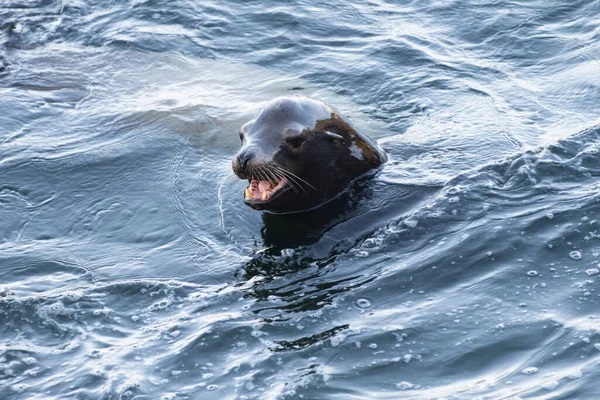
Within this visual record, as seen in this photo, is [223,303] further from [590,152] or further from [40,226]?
[590,152]

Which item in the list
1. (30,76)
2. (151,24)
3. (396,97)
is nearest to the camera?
(396,97)

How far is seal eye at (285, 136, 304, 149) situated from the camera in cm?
730

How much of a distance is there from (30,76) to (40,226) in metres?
3.33

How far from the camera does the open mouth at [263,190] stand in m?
7.15

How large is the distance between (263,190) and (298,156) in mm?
371

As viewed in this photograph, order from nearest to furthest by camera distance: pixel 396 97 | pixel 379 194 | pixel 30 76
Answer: pixel 379 194, pixel 396 97, pixel 30 76

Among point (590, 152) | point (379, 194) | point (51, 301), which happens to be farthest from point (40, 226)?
point (590, 152)

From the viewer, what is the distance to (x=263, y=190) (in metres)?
7.22

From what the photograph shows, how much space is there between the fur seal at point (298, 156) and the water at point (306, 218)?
0.20 metres

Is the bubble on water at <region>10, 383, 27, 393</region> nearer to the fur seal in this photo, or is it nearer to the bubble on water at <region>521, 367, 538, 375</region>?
the fur seal

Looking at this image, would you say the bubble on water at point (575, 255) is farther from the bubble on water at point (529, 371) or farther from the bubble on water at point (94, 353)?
the bubble on water at point (94, 353)

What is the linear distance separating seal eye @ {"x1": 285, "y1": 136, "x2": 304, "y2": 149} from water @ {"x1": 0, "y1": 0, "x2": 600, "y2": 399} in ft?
1.75

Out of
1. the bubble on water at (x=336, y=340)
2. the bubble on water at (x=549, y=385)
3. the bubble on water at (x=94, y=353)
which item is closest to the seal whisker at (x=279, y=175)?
the bubble on water at (x=336, y=340)

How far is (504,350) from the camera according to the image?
5449mm
